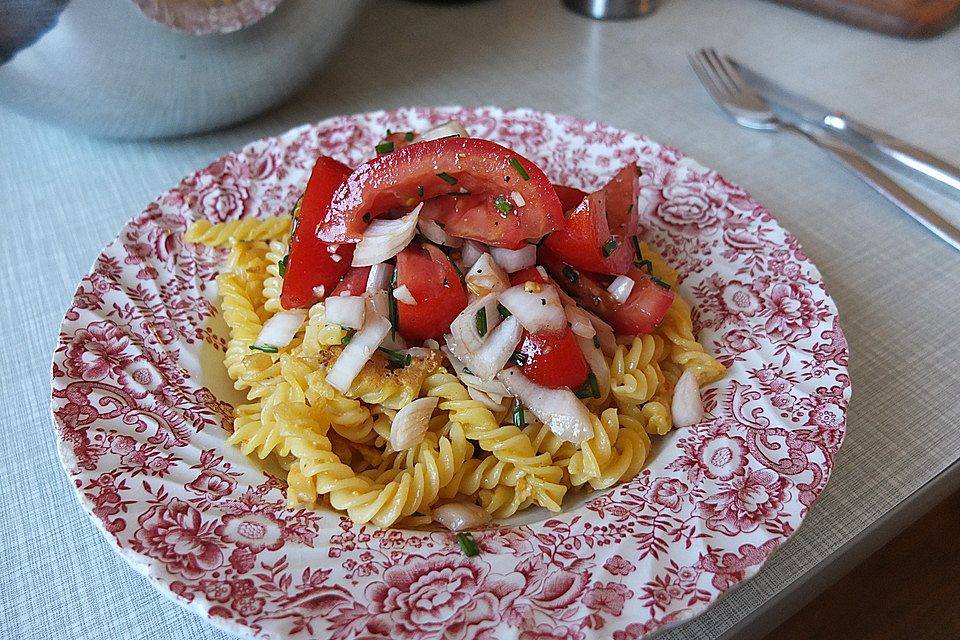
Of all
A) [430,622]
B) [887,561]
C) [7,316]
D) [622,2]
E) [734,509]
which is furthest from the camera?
[622,2]

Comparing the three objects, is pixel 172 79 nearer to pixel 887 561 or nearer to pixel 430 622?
pixel 430 622

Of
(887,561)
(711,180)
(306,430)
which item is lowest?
(887,561)

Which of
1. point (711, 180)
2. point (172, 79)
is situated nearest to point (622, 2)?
point (711, 180)

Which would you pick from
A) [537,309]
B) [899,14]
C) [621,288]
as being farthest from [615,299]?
[899,14]

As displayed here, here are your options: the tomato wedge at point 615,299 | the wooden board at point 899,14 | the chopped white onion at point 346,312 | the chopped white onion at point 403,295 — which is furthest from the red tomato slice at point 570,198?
the wooden board at point 899,14

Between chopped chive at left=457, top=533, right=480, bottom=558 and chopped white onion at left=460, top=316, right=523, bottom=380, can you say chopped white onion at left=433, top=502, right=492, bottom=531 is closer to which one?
chopped chive at left=457, top=533, right=480, bottom=558

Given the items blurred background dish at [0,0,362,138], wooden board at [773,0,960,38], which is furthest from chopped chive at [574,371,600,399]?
wooden board at [773,0,960,38]

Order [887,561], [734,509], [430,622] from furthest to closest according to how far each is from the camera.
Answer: [887,561], [734,509], [430,622]

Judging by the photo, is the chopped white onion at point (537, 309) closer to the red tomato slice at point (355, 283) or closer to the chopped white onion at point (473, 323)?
the chopped white onion at point (473, 323)
